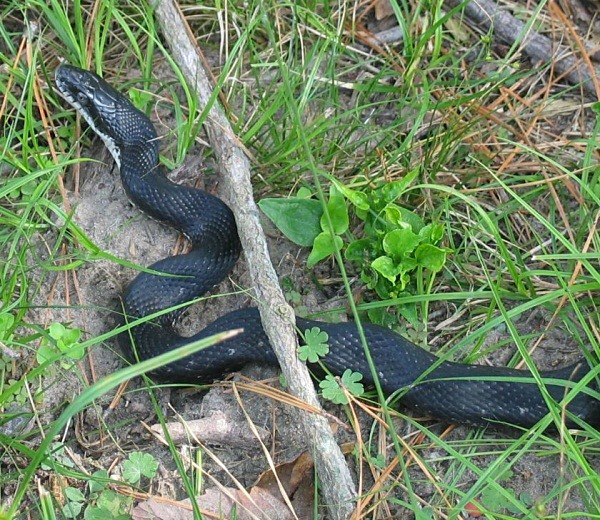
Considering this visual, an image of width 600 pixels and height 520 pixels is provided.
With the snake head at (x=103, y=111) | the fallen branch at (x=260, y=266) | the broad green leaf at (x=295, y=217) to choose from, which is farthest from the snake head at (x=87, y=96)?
the broad green leaf at (x=295, y=217)

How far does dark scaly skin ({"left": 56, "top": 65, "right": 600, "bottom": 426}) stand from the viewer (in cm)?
356

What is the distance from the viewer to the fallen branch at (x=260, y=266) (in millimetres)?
3049

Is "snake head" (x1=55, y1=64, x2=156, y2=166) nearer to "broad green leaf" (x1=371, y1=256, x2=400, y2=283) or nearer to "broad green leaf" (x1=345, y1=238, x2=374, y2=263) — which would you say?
"broad green leaf" (x1=345, y1=238, x2=374, y2=263)

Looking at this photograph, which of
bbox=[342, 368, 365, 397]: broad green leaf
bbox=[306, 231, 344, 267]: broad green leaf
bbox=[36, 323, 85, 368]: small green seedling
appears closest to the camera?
bbox=[36, 323, 85, 368]: small green seedling

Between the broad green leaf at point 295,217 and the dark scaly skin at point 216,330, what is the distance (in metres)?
0.37

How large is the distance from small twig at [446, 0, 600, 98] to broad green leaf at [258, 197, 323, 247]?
1.77 meters

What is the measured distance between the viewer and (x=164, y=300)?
4016mm

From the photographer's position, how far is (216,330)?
378 centimetres

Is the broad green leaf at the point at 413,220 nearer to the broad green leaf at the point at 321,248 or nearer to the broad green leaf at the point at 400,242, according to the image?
the broad green leaf at the point at 400,242

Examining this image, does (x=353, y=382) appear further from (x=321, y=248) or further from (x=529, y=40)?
(x=529, y=40)

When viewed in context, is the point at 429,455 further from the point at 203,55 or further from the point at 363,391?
the point at 203,55

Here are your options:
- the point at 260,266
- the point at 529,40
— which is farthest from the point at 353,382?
the point at 529,40

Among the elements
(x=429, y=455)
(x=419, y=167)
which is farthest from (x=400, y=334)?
(x=419, y=167)

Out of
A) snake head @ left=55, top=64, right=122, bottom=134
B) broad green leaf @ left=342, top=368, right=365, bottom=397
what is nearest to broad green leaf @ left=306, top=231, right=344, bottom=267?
broad green leaf @ left=342, top=368, right=365, bottom=397
